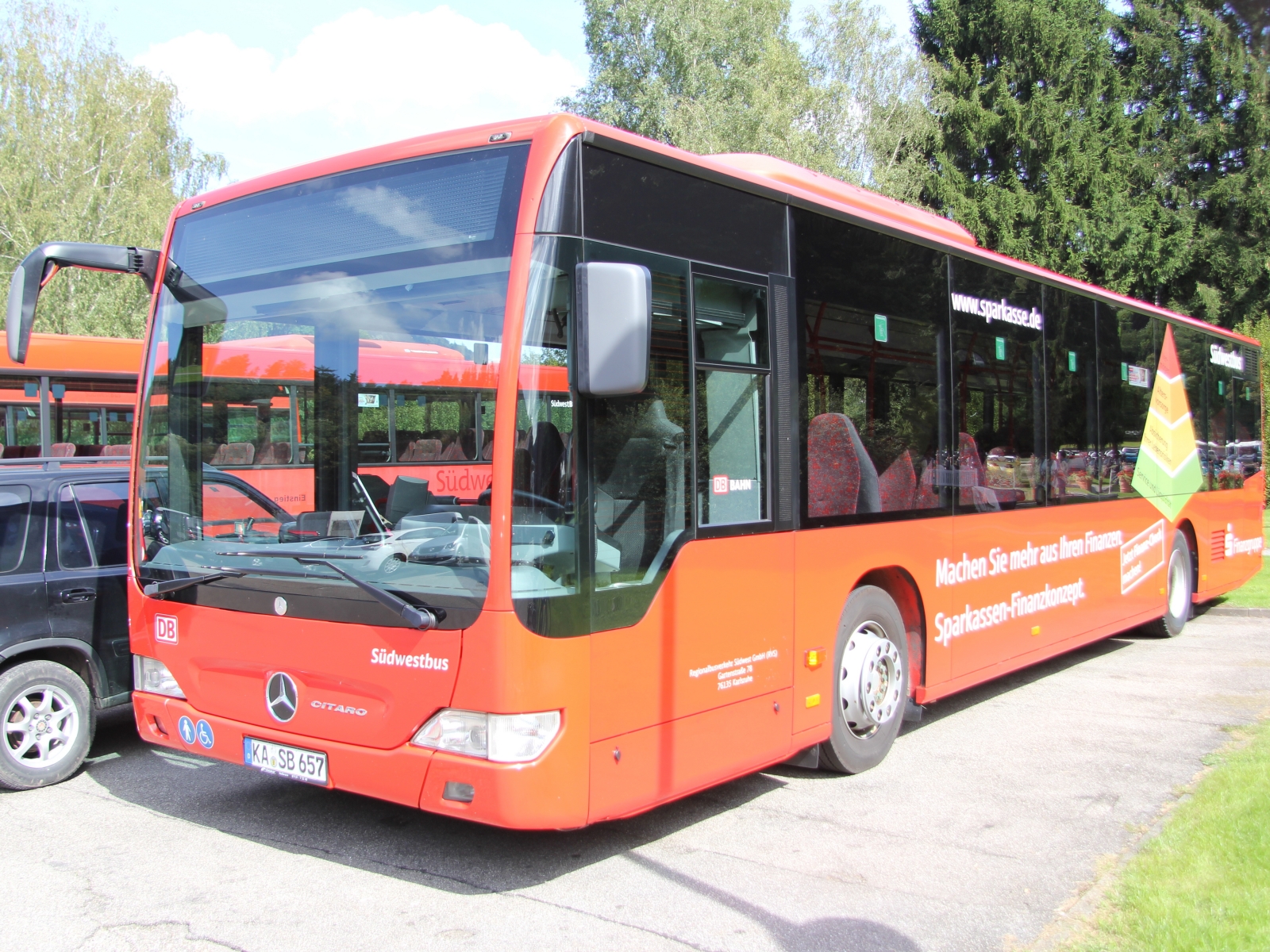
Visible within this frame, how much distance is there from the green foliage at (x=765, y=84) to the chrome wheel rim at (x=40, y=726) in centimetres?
2631

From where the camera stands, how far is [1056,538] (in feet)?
27.3

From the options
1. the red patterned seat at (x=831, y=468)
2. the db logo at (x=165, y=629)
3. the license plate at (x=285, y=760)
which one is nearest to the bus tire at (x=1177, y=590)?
the red patterned seat at (x=831, y=468)

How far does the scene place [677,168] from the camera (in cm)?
480

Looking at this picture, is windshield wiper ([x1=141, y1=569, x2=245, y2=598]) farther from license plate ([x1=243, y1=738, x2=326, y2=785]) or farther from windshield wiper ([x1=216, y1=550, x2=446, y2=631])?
license plate ([x1=243, y1=738, x2=326, y2=785])

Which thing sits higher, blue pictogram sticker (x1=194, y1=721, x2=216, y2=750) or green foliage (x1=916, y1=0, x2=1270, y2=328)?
green foliage (x1=916, y1=0, x2=1270, y2=328)

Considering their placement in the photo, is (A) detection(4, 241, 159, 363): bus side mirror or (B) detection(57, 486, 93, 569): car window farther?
(B) detection(57, 486, 93, 569): car window

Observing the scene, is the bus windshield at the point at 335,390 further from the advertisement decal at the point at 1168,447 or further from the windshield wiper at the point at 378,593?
the advertisement decal at the point at 1168,447

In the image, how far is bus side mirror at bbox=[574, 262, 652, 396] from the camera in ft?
12.9

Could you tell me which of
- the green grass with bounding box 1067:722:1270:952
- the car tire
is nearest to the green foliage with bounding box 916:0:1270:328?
the green grass with bounding box 1067:722:1270:952

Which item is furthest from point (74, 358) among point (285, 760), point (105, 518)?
point (285, 760)

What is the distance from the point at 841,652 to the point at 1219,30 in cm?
450

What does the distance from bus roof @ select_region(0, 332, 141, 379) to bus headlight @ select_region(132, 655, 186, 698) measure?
11222 millimetres

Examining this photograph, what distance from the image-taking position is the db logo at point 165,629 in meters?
5.03

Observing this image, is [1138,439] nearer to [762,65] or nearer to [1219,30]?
[1219,30]
